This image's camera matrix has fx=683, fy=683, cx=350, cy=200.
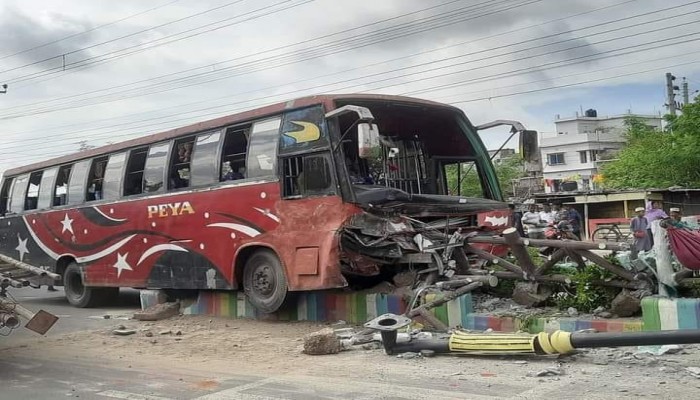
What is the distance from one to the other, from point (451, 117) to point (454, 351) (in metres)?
4.12

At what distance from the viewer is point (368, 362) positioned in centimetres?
650

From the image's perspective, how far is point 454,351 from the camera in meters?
6.41

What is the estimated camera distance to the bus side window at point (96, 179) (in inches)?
490

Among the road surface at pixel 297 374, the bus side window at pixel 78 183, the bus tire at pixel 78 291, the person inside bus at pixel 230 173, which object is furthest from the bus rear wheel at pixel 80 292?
the person inside bus at pixel 230 173

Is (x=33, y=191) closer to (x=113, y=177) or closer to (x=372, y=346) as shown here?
(x=113, y=177)

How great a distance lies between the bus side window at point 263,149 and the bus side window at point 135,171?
295 cm

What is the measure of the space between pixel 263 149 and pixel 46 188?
696 centimetres

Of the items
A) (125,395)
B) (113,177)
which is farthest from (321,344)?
(113,177)

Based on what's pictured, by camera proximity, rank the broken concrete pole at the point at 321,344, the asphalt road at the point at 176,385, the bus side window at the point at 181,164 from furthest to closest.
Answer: the bus side window at the point at 181,164 → the broken concrete pole at the point at 321,344 → the asphalt road at the point at 176,385

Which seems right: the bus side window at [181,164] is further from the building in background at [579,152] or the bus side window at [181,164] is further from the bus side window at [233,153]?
the building in background at [579,152]

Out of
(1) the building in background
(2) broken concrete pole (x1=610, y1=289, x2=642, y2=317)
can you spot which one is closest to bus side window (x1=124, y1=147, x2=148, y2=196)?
(2) broken concrete pole (x1=610, y1=289, x2=642, y2=317)

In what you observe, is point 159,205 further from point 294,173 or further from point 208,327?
point 294,173

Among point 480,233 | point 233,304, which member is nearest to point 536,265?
point 480,233

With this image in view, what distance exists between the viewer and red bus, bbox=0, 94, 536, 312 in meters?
8.09
